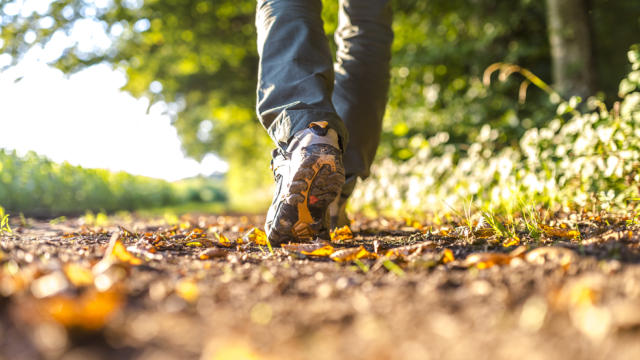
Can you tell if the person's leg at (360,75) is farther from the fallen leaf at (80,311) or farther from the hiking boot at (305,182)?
the fallen leaf at (80,311)

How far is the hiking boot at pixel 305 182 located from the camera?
148 centimetres

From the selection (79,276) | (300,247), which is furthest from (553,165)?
(79,276)

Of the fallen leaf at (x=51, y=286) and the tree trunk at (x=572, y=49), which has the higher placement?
the tree trunk at (x=572, y=49)

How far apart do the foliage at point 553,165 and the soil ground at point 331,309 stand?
1072 mm

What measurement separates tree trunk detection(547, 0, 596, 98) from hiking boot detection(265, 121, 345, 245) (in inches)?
131

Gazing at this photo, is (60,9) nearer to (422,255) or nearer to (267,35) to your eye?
(267,35)

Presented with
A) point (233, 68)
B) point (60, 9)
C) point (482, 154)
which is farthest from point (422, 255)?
point (233, 68)

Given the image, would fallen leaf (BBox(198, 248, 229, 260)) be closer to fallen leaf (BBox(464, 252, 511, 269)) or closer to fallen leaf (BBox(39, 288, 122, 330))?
fallen leaf (BBox(39, 288, 122, 330))

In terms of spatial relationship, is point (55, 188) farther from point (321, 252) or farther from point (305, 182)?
point (321, 252)

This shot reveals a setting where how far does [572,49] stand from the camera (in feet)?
13.1

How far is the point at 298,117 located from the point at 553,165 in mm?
1788

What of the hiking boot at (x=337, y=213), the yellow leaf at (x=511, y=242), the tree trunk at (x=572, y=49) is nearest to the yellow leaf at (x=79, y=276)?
the yellow leaf at (x=511, y=242)

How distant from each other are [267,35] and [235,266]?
3.19ft

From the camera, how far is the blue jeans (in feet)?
5.22
